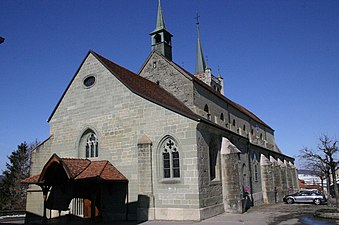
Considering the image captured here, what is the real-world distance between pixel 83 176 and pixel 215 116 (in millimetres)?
13092

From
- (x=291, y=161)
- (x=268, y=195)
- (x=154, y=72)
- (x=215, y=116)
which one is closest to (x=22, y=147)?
(x=154, y=72)

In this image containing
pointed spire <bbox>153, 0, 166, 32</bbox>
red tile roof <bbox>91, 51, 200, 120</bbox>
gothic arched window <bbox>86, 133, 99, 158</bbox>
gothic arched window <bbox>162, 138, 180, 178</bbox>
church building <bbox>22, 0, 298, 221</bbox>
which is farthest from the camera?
pointed spire <bbox>153, 0, 166, 32</bbox>

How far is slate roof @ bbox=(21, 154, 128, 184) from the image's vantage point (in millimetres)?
15261

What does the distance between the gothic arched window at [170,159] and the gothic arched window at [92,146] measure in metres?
4.82

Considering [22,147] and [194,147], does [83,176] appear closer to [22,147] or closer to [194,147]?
[194,147]

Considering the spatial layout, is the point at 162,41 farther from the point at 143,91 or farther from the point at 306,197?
the point at 306,197

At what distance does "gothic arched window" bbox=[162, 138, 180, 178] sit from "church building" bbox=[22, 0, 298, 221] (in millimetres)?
54

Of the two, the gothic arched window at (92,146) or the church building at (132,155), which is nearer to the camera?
the church building at (132,155)

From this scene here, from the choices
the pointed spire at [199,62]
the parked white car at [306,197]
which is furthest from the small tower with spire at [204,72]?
the parked white car at [306,197]

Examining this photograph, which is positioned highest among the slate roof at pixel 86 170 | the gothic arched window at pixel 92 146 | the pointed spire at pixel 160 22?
the pointed spire at pixel 160 22

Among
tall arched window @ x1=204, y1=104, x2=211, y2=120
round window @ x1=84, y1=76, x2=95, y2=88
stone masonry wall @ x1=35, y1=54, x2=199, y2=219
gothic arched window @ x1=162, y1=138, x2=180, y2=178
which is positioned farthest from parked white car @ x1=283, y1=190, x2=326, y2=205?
round window @ x1=84, y1=76, x2=95, y2=88

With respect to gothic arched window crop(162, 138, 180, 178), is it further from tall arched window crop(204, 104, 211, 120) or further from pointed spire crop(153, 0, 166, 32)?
pointed spire crop(153, 0, 166, 32)

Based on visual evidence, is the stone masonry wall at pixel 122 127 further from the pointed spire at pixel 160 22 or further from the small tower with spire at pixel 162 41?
the pointed spire at pixel 160 22

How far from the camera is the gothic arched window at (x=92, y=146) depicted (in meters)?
19.0
